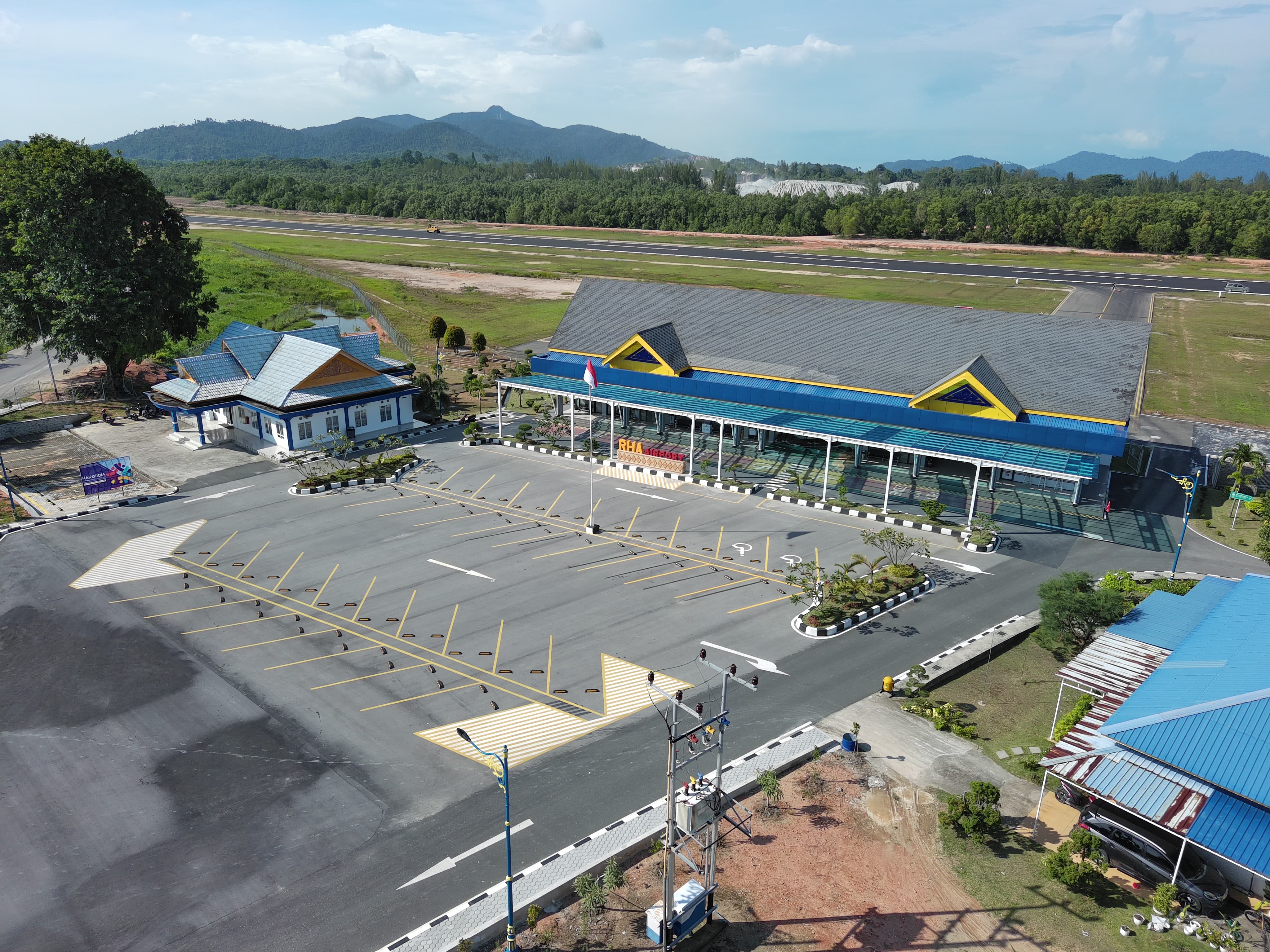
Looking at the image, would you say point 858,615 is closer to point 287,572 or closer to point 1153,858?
point 1153,858

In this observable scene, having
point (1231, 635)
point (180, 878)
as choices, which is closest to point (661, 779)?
point (180, 878)

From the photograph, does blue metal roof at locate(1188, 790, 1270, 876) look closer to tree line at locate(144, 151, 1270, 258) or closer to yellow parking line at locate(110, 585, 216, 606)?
yellow parking line at locate(110, 585, 216, 606)

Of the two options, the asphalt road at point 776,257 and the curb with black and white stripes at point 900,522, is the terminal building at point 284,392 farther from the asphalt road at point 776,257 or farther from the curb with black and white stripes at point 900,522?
the asphalt road at point 776,257

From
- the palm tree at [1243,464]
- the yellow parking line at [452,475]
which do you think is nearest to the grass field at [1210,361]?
the palm tree at [1243,464]

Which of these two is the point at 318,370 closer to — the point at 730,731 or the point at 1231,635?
the point at 730,731

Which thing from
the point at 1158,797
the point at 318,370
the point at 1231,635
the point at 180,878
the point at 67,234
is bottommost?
the point at 180,878

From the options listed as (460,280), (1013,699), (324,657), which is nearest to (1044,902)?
(1013,699)

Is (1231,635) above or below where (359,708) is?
above
